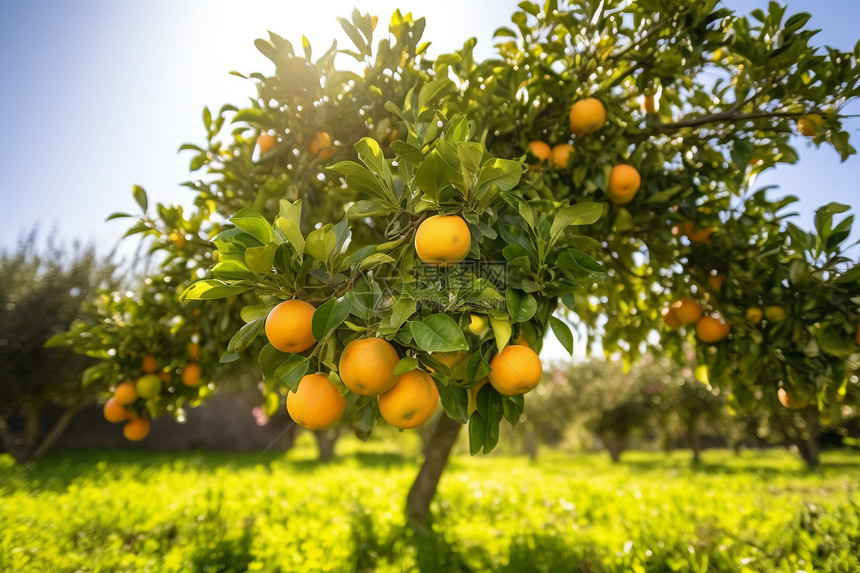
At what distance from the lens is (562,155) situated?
221 centimetres

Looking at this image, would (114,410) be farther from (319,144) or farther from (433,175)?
(433,175)

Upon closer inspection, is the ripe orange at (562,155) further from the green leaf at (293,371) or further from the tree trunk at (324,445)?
the tree trunk at (324,445)

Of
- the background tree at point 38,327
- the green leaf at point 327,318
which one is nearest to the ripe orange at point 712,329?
the green leaf at point 327,318

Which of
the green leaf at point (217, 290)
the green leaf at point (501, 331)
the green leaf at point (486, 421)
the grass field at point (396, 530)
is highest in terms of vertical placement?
the green leaf at point (217, 290)

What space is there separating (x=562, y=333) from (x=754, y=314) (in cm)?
152

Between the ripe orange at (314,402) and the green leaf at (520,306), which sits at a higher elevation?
the green leaf at (520,306)

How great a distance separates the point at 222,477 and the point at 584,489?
3970 mm

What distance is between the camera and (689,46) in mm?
2244

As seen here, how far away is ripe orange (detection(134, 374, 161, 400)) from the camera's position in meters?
2.54

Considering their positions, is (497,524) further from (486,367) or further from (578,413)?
(578,413)

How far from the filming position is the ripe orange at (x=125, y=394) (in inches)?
98.2

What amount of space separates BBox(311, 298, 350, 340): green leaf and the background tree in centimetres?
883

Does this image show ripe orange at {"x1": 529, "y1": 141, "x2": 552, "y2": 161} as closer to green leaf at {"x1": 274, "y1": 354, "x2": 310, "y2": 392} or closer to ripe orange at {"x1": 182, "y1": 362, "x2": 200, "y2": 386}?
green leaf at {"x1": 274, "y1": 354, "x2": 310, "y2": 392}

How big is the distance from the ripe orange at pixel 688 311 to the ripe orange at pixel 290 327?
7.30ft
